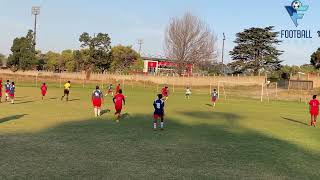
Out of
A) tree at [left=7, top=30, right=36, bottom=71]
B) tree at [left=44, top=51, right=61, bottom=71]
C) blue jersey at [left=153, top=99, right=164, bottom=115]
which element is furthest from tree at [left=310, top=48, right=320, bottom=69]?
tree at [left=44, top=51, right=61, bottom=71]

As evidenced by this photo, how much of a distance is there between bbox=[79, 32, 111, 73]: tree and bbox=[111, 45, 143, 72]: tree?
57.4ft

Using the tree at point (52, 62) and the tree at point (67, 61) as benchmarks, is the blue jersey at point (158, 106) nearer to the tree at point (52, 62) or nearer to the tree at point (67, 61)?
the tree at point (67, 61)

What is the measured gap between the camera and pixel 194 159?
12531 mm

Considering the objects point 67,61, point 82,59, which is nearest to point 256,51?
point 82,59

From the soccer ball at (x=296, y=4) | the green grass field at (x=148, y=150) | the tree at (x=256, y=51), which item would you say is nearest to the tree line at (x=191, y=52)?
the tree at (x=256, y=51)

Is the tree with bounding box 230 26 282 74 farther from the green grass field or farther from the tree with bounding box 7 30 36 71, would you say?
the green grass field

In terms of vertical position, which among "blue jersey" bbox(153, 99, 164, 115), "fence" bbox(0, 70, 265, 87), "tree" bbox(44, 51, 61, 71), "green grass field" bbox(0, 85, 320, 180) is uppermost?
"tree" bbox(44, 51, 61, 71)

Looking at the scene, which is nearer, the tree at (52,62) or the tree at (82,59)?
the tree at (82,59)

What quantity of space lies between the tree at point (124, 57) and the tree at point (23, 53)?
26.2 meters

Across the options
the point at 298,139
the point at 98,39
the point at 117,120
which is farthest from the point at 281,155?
the point at 98,39

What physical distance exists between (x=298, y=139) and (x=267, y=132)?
225cm

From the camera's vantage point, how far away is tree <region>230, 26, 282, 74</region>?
9412 centimetres

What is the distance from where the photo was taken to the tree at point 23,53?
101 metres

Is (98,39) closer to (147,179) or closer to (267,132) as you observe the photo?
(267,132)
